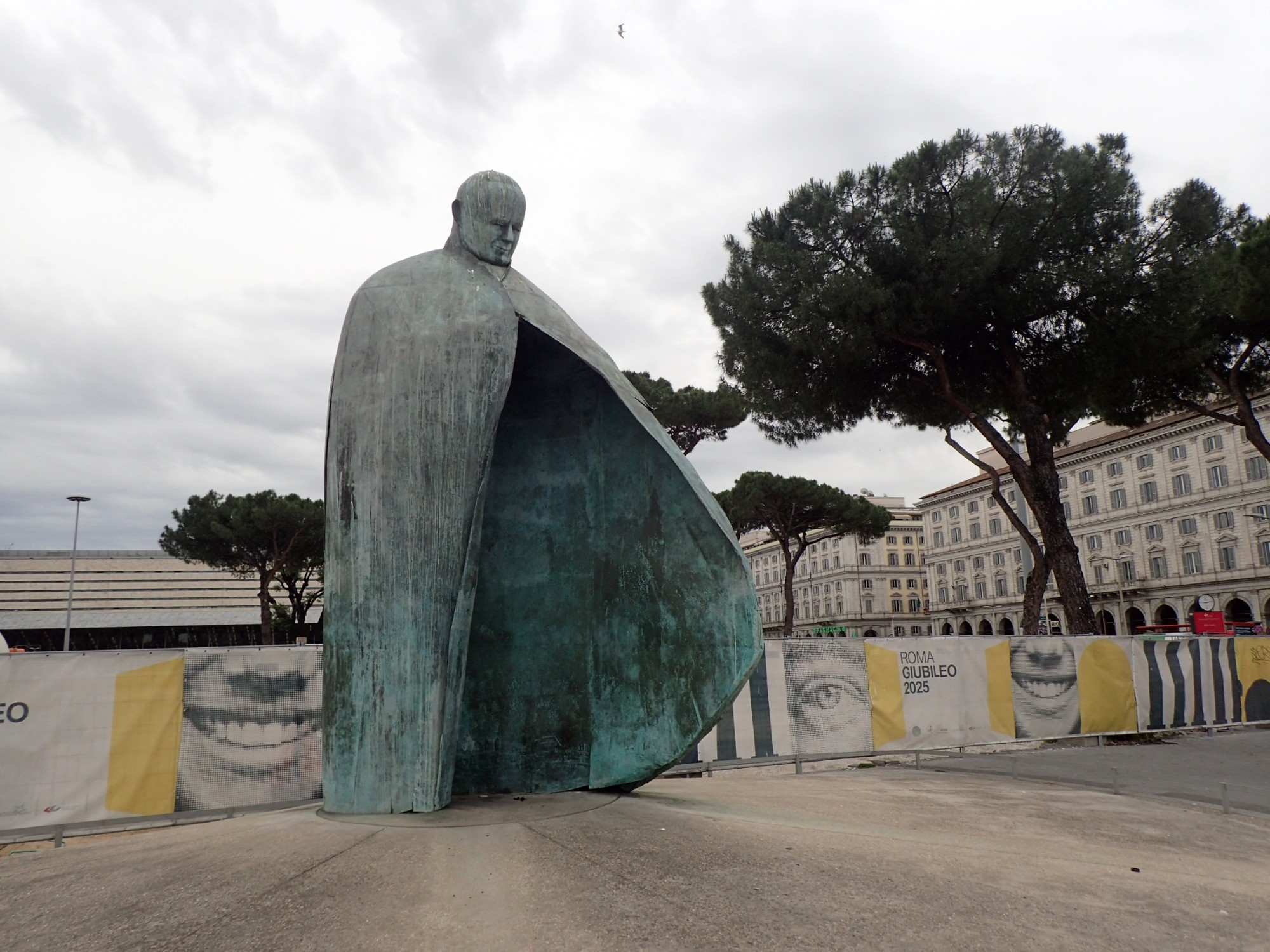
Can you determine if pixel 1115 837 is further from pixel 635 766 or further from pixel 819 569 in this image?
pixel 819 569

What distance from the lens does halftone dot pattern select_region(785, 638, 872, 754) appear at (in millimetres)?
9594

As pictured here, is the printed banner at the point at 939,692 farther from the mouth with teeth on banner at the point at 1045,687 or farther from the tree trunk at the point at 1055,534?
the tree trunk at the point at 1055,534

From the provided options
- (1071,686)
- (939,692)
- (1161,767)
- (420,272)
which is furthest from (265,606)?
(420,272)

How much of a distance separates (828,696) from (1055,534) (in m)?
7.97

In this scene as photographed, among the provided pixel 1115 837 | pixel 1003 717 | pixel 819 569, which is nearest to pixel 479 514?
pixel 1115 837

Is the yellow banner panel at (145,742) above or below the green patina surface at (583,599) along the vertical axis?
below

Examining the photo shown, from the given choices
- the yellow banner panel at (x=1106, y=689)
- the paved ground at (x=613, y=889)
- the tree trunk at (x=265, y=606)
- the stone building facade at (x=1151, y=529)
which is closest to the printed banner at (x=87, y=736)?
the paved ground at (x=613, y=889)

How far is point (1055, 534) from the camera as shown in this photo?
15438 mm

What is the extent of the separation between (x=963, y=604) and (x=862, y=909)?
77.1 meters

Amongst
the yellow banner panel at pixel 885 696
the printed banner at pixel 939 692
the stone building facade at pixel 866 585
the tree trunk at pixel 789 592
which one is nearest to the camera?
the yellow banner panel at pixel 885 696

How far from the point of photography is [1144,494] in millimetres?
58500

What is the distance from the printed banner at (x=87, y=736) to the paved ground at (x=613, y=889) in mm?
3447

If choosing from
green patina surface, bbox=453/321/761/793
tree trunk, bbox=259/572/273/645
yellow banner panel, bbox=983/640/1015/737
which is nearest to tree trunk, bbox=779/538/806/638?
tree trunk, bbox=259/572/273/645

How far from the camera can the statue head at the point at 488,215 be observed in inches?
173
